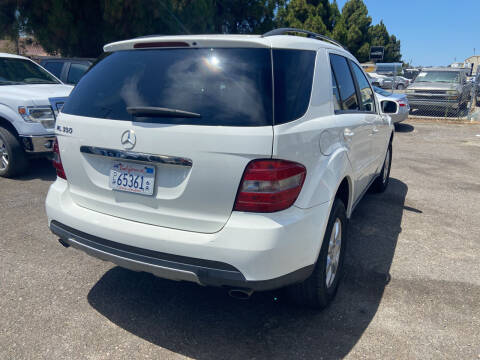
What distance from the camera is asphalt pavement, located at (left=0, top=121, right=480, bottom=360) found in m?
2.49

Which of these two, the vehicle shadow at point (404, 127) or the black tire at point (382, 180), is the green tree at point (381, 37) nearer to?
the vehicle shadow at point (404, 127)

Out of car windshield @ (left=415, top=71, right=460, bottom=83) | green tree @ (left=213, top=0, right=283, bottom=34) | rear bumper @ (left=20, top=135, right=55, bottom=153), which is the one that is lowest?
rear bumper @ (left=20, top=135, right=55, bottom=153)

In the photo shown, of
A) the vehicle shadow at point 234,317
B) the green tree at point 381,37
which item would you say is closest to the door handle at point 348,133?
the vehicle shadow at point 234,317

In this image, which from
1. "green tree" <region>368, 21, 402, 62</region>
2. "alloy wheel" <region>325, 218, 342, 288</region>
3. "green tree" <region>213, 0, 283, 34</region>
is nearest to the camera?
"alloy wheel" <region>325, 218, 342, 288</region>

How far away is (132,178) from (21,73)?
5.65 m

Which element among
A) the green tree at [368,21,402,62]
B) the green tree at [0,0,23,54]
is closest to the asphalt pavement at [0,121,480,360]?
the green tree at [0,0,23,54]

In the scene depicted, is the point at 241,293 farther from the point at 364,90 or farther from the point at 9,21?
the point at 9,21

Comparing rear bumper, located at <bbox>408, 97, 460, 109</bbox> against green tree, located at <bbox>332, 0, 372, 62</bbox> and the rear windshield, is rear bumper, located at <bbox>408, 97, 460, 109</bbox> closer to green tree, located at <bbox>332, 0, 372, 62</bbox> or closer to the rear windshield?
the rear windshield

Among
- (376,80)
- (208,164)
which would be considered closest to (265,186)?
(208,164)

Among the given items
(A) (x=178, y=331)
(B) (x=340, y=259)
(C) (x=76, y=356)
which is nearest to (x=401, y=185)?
(B) (x=340, y=259)

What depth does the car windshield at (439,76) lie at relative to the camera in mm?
15422

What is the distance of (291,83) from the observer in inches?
92.1

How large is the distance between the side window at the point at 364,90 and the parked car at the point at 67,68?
6.84m

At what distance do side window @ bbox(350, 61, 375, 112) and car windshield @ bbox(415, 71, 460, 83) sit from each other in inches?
507
